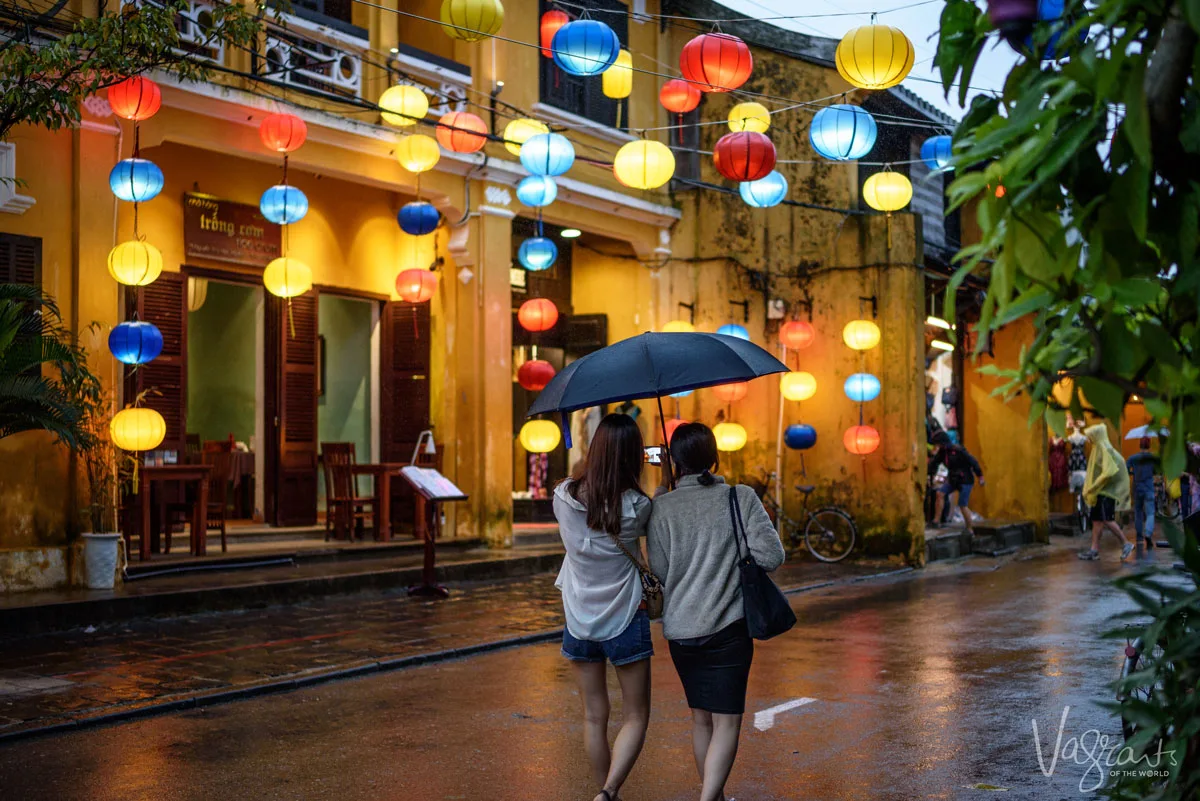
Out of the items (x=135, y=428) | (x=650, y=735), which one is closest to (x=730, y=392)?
(x=135, y=428)

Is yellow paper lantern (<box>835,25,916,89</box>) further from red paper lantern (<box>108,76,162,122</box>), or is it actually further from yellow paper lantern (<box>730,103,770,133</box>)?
red paper lantern (<box>108,76,162,122</box>)

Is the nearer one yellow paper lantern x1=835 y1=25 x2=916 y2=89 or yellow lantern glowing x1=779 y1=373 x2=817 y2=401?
yellow paper lantern x1=835 y1=25 x2=916 y2=89

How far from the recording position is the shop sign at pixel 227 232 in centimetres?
1433

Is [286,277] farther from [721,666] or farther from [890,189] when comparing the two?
[721,666]

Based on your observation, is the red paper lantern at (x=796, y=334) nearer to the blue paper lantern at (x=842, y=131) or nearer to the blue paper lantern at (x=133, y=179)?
the blue paper lantern at (x=842, y=131)

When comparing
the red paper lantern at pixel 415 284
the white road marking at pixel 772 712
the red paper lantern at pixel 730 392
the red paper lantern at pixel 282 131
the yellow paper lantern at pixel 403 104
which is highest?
the yellow paper lantern at pixel 403 104

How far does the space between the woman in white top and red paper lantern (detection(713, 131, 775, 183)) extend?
7.56 metres

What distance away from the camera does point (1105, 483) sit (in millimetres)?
16703

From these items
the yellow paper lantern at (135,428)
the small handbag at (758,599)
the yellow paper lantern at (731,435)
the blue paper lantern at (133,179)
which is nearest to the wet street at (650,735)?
the small handbag at (758,599)

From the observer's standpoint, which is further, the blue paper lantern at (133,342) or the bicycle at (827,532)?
the bicycle at (827,532)

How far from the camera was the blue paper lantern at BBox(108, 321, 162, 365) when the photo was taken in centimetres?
1116

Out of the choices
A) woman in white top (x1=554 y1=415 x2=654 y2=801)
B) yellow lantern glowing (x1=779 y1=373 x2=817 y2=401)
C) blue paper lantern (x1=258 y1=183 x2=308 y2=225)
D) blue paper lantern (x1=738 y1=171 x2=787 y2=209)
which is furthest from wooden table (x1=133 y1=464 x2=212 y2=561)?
woman in white top (x1=554 y1=415 x2=654 y2=801)

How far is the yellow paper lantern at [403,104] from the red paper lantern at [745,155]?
10.4 feet

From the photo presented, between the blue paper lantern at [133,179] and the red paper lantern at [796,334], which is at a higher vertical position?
the blue paper lantern at [133,179]
